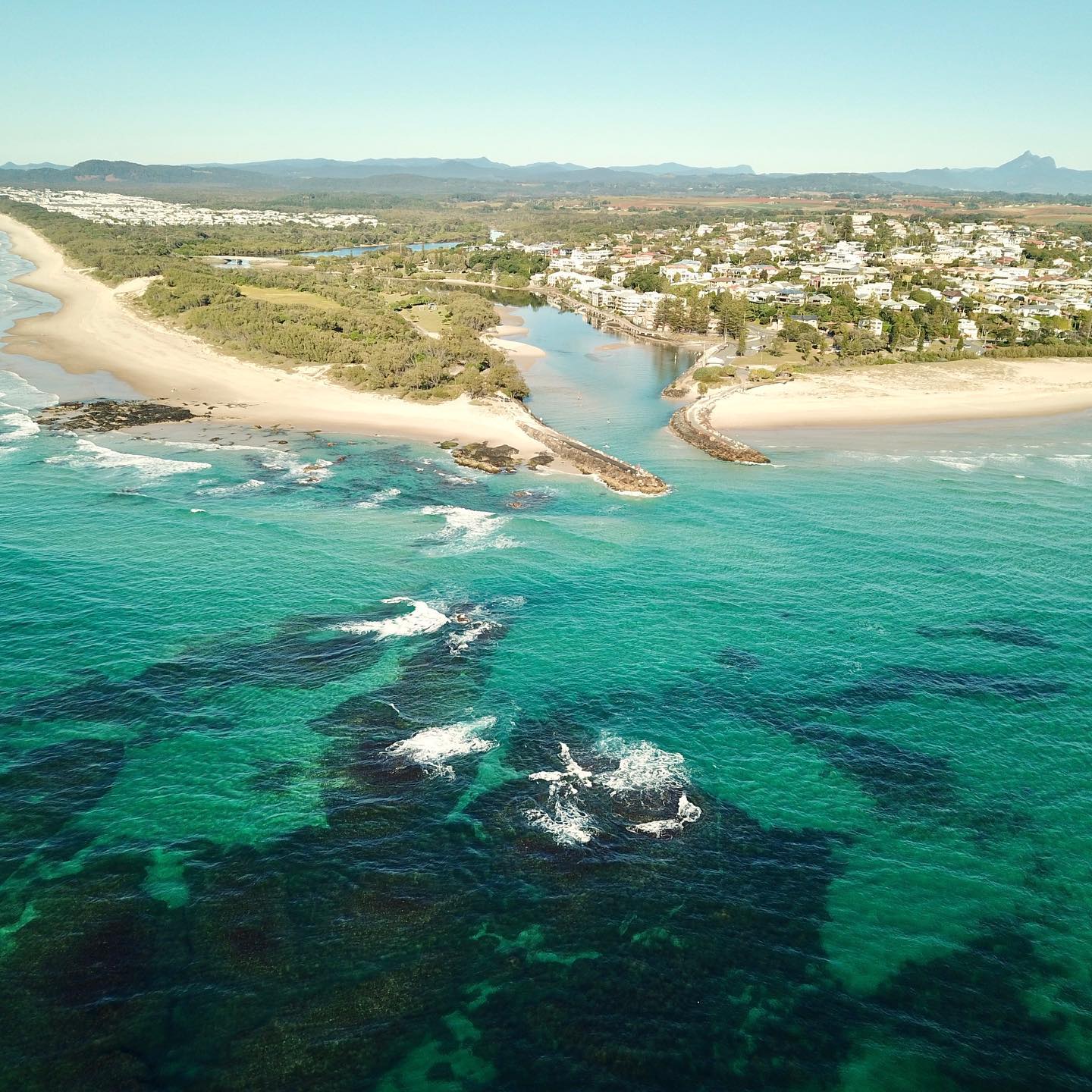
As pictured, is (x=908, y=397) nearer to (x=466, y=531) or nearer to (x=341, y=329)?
(x=466, y=531)

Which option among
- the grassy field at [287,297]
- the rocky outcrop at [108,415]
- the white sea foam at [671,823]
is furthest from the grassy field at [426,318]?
the white sea foam at [671,823]

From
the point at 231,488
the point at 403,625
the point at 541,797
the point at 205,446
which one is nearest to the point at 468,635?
the point at 403,625

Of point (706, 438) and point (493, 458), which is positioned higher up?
point (706, 438)

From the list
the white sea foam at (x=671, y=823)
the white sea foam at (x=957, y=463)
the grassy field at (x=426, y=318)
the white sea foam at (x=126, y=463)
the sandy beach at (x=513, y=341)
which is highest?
the grassy field at (x=426, y=318)

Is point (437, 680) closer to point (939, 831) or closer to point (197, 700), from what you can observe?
→ point (197, 700)

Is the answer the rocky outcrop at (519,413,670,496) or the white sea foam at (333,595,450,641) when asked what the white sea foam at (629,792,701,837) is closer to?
the white sea foam at (333,595,450,641)

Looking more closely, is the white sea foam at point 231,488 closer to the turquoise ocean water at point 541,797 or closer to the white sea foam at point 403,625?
the turquoise ocean water at point 541,797

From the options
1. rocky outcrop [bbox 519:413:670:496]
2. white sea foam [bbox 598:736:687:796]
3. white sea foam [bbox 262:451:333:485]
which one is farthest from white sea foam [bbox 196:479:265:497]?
white sea foam [bbox 598:736:687:796]
